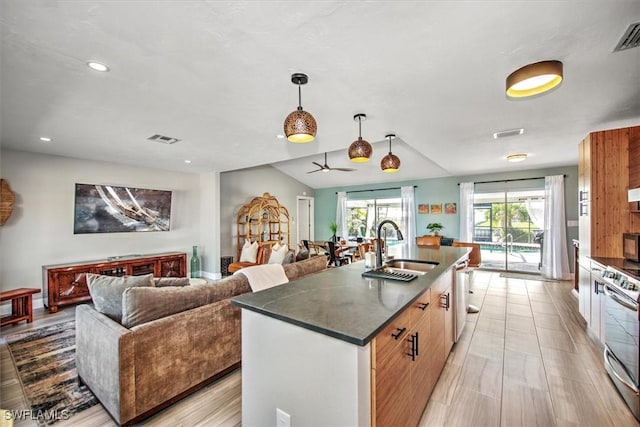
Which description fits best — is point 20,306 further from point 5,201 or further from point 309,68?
point 309,68

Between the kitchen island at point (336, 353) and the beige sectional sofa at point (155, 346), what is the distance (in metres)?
0.76

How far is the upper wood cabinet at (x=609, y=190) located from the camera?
2805 mm

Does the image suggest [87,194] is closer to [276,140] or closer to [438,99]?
[276,140]

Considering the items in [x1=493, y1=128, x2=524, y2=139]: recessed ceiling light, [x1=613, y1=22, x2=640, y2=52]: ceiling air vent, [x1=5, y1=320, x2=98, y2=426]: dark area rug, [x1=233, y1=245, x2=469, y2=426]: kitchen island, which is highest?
[x1=493, y1=128, x2=524, y2=139]: recessed ceiling light

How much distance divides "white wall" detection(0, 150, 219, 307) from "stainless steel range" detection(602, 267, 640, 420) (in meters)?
6.83

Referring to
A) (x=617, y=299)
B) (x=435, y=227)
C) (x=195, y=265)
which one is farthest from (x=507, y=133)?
(x=195, y=265)

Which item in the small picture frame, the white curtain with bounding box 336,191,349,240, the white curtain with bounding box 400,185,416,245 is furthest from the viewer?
the white curtain with bounding box 336,191,349,240

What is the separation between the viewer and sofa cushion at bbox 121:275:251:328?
1836 millimetres

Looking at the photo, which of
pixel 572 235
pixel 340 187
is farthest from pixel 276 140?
pixel 572 235

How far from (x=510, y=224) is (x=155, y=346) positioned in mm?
7669

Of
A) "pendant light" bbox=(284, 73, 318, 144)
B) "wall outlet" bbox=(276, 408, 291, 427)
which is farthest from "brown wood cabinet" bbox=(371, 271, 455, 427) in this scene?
"pendant light" bbox=(284, 73, 318, 144)

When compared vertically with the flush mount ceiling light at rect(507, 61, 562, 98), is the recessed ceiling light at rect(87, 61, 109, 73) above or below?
above

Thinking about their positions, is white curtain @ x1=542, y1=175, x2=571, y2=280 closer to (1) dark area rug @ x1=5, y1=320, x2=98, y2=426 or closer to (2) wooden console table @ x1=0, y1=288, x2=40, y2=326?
(1) dark area rug @ x1=5, y1=320, x2=98, y2=426

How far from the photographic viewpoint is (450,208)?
7.23m
